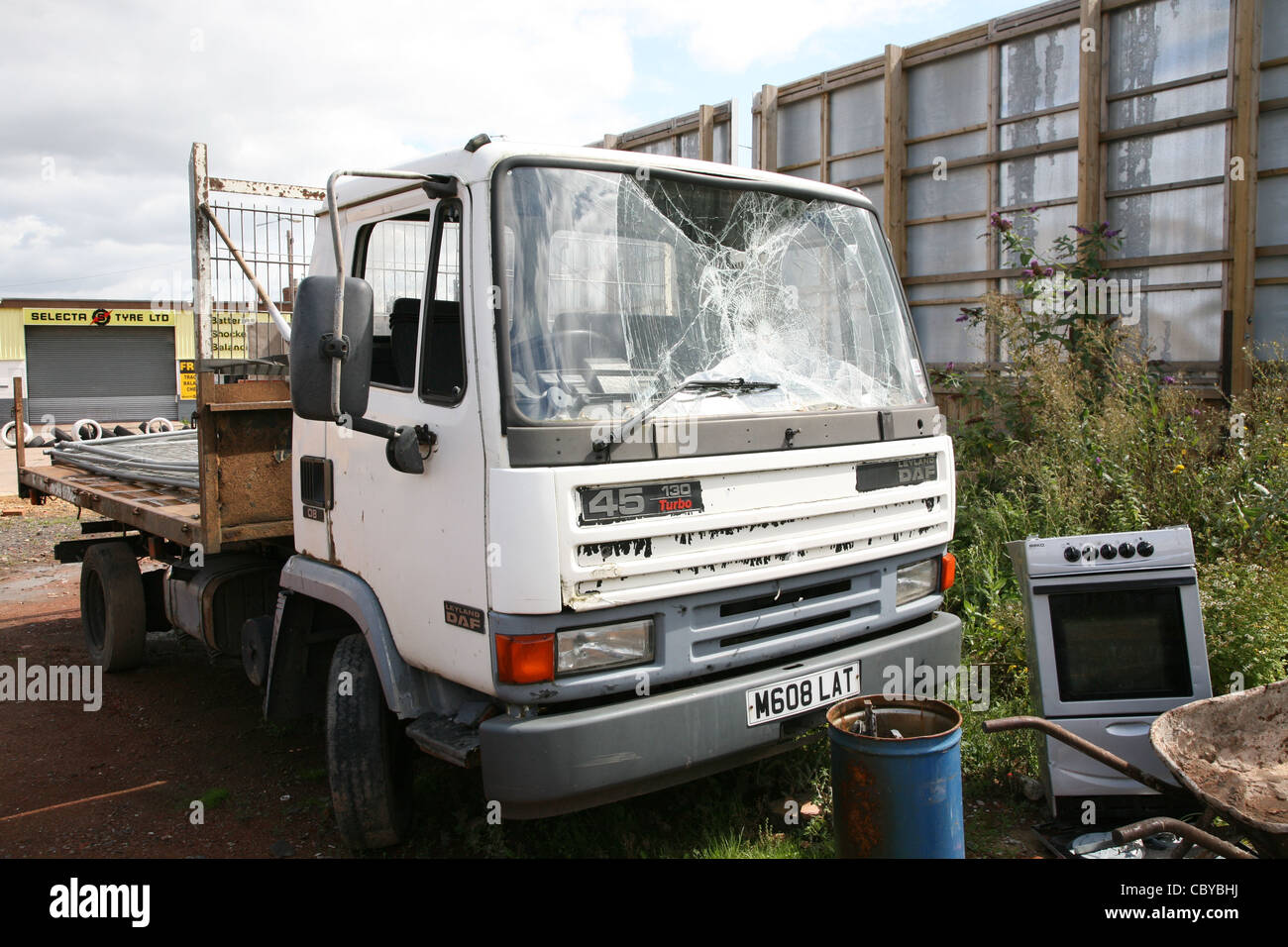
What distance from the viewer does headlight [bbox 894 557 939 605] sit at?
383 cm

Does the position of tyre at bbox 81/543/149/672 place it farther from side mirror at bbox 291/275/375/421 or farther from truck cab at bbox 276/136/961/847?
side mirror at bbox 291/275/375/421

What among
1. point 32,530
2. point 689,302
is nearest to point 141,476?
point 689,302

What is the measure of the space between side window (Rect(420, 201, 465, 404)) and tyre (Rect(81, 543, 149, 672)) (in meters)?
3.88

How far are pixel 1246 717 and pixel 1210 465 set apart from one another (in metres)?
2.66

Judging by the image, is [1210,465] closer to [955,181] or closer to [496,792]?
[955,181]

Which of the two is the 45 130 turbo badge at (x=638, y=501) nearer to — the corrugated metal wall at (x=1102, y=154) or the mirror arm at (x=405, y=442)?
the mirror arm at (x=405, y=442)

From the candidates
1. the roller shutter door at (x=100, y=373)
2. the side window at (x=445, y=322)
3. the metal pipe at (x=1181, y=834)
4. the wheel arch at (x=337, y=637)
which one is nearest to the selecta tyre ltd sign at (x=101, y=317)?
the roller shutter door at (x=100, y=373)

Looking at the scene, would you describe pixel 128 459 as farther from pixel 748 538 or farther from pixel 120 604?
pixel 748 538

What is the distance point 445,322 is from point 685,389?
2.71 ft

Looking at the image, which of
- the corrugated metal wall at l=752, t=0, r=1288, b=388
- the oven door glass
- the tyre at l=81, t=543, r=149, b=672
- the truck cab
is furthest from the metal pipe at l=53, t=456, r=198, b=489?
the corrugated metal wall at l=752, t=0, r=1288, b=388

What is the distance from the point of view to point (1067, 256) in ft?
23.8

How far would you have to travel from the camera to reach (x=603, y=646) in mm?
3021

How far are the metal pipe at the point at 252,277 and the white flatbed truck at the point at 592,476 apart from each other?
0.72 metres
